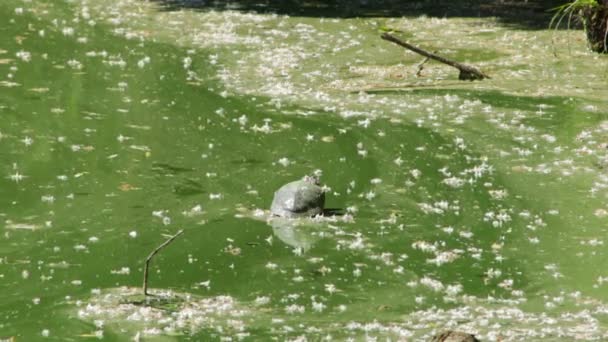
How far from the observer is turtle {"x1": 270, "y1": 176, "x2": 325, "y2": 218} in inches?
359

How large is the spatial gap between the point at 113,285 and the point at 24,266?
718 millimetres

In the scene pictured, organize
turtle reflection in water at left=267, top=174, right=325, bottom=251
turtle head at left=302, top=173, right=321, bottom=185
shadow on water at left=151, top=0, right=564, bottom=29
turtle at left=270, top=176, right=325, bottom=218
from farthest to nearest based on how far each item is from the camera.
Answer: shadow on water at left=151, top=0, right=564, bottom=29
turtle head at left=302, top=173, right=321, bottom=185
turtle at left=270, top=176, right=325, bottom=218
turtle reflection in water at left=267, top=174, right=325, bottom=251

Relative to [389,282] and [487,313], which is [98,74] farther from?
[487,313]

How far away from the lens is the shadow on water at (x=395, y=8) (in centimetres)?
1812

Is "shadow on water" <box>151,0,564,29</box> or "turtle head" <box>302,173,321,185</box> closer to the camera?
"turtle head" <box>302,173,321,185</box>

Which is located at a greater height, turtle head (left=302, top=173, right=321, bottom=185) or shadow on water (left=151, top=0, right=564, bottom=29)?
turtle head (left=302, top=173, right=321, bottom=185)

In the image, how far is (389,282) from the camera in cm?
799

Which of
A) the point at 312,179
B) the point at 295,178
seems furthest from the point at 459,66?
the point at 312,179

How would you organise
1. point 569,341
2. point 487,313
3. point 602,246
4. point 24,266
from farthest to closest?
point 602,246, point 24,266, point 487,313, point 569,341

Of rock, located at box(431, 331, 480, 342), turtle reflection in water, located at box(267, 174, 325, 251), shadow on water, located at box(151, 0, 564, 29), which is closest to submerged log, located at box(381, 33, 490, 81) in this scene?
shadow on water, located at box(151, 0, 564, 29)

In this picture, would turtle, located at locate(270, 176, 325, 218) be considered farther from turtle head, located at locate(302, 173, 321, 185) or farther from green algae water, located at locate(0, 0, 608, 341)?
green algae water, located at locate(0, 0, 608, 341)

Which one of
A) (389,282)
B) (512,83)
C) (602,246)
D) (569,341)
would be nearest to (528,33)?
(512,83)

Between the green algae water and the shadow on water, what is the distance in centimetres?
156

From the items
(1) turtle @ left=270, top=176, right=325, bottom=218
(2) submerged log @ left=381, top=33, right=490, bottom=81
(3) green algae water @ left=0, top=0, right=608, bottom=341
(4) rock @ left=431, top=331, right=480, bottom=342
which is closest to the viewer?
(4) rock @ left=431, top=331, right=480, bottom=342
